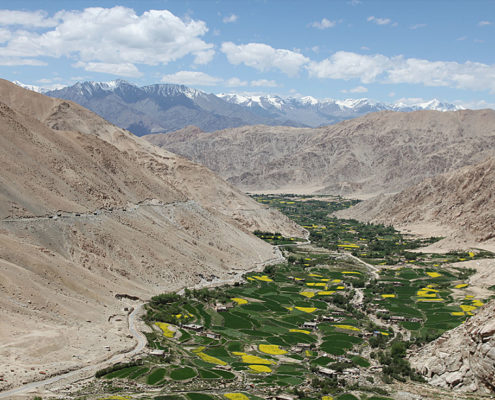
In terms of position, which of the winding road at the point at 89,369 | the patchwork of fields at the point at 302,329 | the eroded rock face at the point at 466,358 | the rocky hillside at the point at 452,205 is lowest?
the patchwork of fields at the point at 302,329

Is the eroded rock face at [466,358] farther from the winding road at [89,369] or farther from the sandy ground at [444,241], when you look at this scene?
the sandy ground at [444,241]

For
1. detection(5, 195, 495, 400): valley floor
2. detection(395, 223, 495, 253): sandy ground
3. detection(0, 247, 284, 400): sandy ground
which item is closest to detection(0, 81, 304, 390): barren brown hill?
detection(0, 247, 284, 400): sandy ground

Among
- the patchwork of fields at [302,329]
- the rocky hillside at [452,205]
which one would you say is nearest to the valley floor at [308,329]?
the patchwork of fields at [302,329]

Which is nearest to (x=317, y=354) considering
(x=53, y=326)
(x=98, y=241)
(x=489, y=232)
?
(x=53, y=326)

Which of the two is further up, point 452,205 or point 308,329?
point 452,205

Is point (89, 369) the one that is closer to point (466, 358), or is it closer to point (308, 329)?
point (308, 329)

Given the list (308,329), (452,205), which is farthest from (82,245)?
(452,205)

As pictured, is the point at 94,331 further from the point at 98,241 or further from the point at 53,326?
the point at 98,241
